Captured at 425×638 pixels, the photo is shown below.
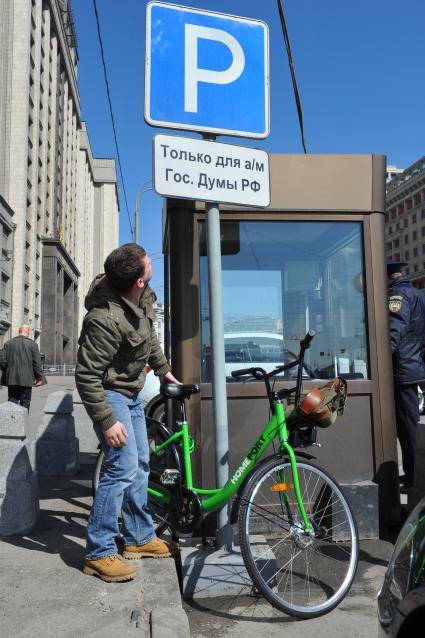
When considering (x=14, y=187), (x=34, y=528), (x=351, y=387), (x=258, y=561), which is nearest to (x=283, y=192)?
(x=351, y=387)

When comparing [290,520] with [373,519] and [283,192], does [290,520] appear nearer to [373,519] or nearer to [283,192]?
[373,519]

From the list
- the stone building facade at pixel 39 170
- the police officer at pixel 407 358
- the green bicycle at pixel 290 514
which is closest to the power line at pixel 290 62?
the police officer at pixel 407 358

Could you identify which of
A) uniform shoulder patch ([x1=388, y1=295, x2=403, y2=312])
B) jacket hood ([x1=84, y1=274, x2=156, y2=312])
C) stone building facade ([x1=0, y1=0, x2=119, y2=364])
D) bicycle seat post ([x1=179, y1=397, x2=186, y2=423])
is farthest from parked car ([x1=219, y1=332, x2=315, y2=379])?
stone building facade ([x1=0, y1=0, x2=119, y2=364])

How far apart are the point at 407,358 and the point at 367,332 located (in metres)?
0.48

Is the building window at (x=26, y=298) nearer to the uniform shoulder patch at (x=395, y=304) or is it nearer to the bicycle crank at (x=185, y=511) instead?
the uniform shoulder patch at (x=395, y=304)

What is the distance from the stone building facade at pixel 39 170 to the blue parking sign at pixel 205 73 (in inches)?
1381

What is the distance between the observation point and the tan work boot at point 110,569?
3240 mm

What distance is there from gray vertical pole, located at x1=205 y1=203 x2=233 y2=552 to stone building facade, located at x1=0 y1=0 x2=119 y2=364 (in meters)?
35.1

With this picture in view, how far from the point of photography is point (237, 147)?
11.8ft

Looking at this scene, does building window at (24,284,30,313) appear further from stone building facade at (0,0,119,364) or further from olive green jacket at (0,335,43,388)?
olive green jacket at (0,335,43,388)

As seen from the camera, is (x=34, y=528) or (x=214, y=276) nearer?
(x=214, y=276)

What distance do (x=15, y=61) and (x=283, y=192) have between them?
140ft

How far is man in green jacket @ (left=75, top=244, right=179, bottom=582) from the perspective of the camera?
327cm

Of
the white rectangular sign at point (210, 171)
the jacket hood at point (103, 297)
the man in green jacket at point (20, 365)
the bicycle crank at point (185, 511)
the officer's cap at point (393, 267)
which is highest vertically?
the white rectangular sign at point (210, 171)
